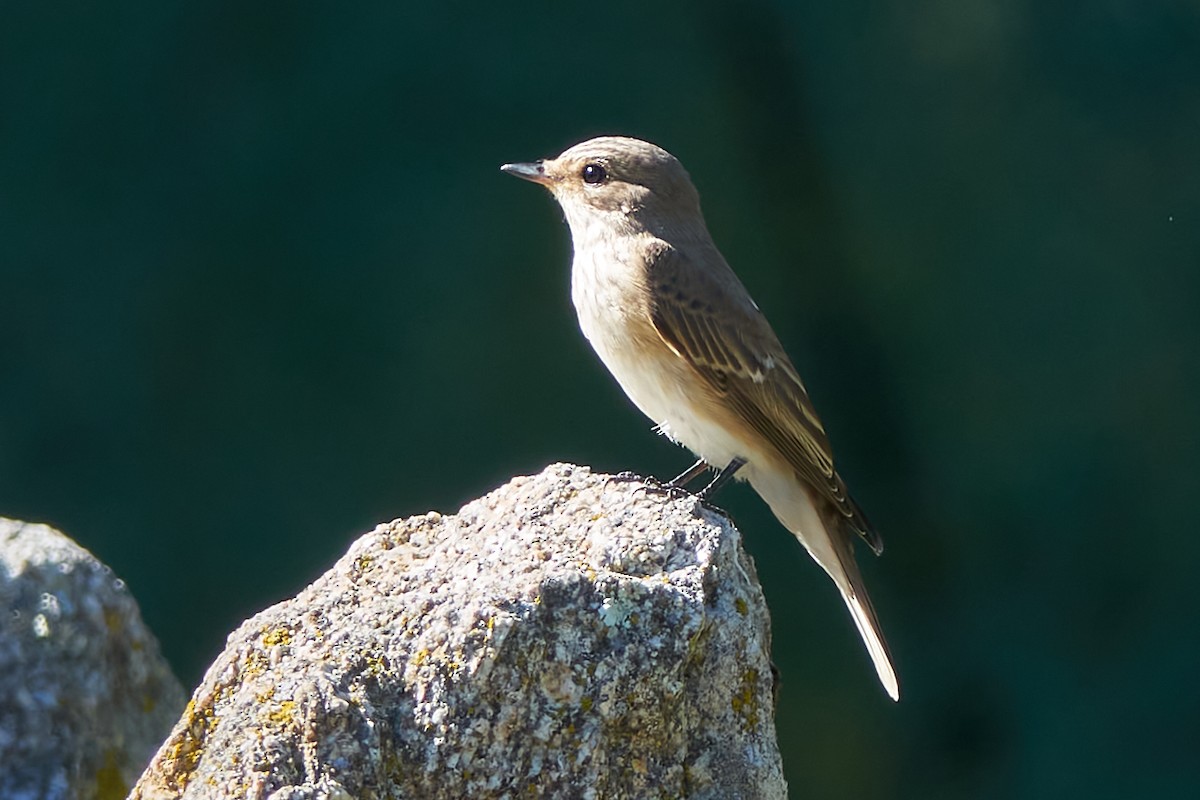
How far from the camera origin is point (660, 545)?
3742 millimetres

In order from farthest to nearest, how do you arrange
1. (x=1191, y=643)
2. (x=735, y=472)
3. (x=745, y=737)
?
(x=1191, y=643), (x=735, y=472), (x=745, y=737)

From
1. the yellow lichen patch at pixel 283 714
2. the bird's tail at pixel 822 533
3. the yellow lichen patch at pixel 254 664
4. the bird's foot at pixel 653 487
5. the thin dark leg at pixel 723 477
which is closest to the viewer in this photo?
the yellow lichen patch at pixel 283 714

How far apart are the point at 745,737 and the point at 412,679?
0.86m

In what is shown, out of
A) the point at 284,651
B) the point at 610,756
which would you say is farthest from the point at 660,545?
the point at 284,651

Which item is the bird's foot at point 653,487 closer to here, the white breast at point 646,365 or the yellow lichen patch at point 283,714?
the white breast at point 646,365

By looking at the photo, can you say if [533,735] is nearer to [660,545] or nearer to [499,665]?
[499,665]

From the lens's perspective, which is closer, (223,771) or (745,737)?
(223,771)

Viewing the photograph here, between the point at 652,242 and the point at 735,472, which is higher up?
the point at 652,242

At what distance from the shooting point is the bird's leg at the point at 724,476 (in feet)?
16.8

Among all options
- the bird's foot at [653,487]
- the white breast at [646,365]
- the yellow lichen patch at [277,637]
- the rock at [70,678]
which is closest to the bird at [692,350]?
the white breast at [646,365]

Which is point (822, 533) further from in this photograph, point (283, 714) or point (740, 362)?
point (283, 714)

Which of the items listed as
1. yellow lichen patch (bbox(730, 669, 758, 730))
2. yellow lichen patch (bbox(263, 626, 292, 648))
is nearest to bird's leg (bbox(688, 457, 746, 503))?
yellow lichen patch (bbox(730, 669, 758, 730))

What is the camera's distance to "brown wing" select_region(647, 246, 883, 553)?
215 inches

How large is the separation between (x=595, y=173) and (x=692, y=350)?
853mm
